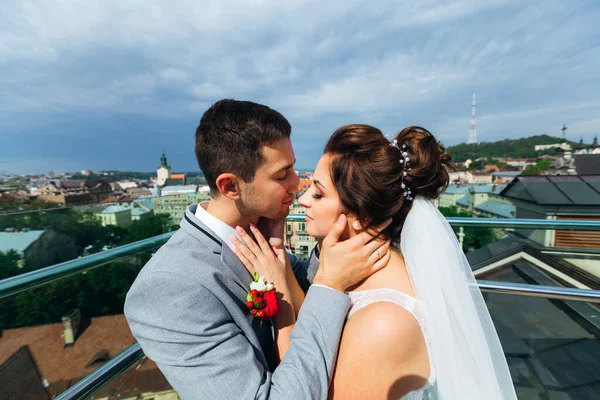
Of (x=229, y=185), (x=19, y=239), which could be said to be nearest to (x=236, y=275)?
(x=229, y=185)

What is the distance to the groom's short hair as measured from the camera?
1.47 meters

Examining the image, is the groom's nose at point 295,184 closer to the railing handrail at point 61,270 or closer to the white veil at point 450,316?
the white veil at point 450,316

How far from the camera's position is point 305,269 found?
2039 mm

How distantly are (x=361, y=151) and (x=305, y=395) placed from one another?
1096 millimetres

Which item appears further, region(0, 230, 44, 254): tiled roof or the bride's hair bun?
region(0, 230, 44, 254): tiled roof

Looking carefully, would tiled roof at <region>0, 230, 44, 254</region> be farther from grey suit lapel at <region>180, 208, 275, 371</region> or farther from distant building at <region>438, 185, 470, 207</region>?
distant building at <region>438, 185, 470, 207</region>

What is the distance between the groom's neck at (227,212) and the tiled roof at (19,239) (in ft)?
8.55

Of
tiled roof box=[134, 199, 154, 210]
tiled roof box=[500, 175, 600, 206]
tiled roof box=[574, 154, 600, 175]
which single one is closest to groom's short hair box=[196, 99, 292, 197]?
tiled roof box=[500, 175, 600, 206]

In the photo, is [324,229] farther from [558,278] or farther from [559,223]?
[558,278]

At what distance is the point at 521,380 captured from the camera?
9.19 feet

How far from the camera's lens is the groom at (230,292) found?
1.01 meters

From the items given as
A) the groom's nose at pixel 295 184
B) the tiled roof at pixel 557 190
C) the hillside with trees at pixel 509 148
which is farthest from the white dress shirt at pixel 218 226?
the hillside with trees at pixel 509 148

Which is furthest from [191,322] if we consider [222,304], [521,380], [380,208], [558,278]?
[558,278]

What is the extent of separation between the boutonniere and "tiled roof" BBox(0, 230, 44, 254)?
9.55 feet
